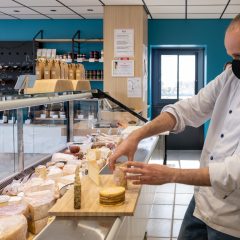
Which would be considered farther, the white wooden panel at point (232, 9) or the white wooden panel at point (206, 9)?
the white wooden panel at point (206, 9)

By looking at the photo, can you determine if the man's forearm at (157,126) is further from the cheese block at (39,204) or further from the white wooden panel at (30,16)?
the white wooden panel at (30,16)

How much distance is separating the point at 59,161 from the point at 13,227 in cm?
124

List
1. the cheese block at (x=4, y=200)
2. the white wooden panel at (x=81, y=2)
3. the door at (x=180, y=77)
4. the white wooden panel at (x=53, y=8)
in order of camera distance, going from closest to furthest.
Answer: the cheese block at (x=4, y=200)
the white wooden panel at (x=81, y=2)
the white wooden panel at (x=53, y=8)
the door at (x=180, y=77)

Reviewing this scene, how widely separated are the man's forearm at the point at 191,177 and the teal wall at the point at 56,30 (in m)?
7.46

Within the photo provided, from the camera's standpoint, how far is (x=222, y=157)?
166 centimetres

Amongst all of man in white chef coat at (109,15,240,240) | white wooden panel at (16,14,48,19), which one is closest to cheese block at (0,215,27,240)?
man in white chef coat at (109,15,240,240)

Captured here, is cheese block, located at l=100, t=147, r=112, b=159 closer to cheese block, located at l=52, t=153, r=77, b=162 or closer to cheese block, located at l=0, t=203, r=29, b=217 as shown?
cheese block, located at l=52, t=153, r=77, b=162

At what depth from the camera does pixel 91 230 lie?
1415 mm

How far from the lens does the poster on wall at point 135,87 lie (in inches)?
291

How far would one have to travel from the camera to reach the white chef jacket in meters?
1.43

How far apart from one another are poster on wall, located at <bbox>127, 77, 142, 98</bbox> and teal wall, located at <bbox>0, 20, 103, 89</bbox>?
156cm

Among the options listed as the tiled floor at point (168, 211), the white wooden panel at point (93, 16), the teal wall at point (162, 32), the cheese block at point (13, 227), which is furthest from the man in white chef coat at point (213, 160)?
the teal wall at point (162, 32)

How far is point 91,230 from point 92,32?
770 centimetres

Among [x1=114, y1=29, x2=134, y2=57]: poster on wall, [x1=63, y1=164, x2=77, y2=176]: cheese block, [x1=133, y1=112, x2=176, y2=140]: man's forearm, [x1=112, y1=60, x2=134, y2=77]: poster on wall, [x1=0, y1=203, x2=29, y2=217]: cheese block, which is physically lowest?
[x1=0, y1=203, x2=29, y2=217]: cheese block
